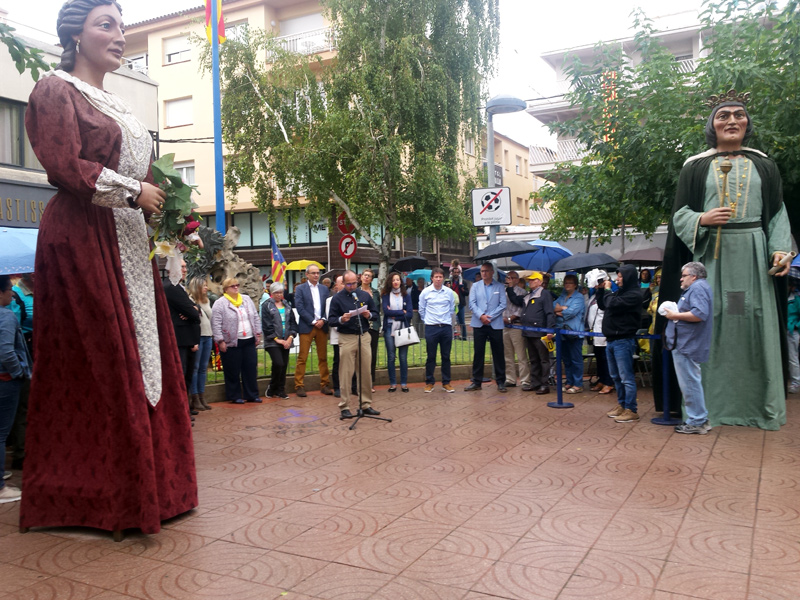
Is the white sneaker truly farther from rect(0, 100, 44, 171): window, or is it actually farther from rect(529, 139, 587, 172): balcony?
rect(529, 139, 587, 172): balcony

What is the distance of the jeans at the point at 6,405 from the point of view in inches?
219

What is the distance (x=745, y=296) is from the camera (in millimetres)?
7895

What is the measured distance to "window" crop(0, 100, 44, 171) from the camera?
690 inches

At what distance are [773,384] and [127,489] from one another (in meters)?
6.55

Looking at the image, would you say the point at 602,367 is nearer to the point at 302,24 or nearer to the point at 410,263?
the point at 410,263

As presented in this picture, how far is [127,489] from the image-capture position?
4535mm

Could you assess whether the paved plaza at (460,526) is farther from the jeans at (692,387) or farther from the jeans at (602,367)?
the jeans at (602,367)

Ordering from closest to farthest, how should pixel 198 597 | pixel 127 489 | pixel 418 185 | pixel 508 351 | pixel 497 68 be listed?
pixel 198 597, pixel 127 489, pixel 508 351, pixel 418 185, pixel 497 68

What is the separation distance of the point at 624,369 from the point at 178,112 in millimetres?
30514

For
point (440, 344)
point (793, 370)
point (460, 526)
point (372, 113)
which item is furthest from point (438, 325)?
point (372, 113)

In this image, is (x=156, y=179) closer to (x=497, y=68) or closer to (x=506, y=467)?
(x=506, y=467)

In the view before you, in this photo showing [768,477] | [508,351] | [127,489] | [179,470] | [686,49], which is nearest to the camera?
[127,489]

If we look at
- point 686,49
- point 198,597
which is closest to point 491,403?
point 198,597

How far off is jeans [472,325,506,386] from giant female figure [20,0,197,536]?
7.45m
